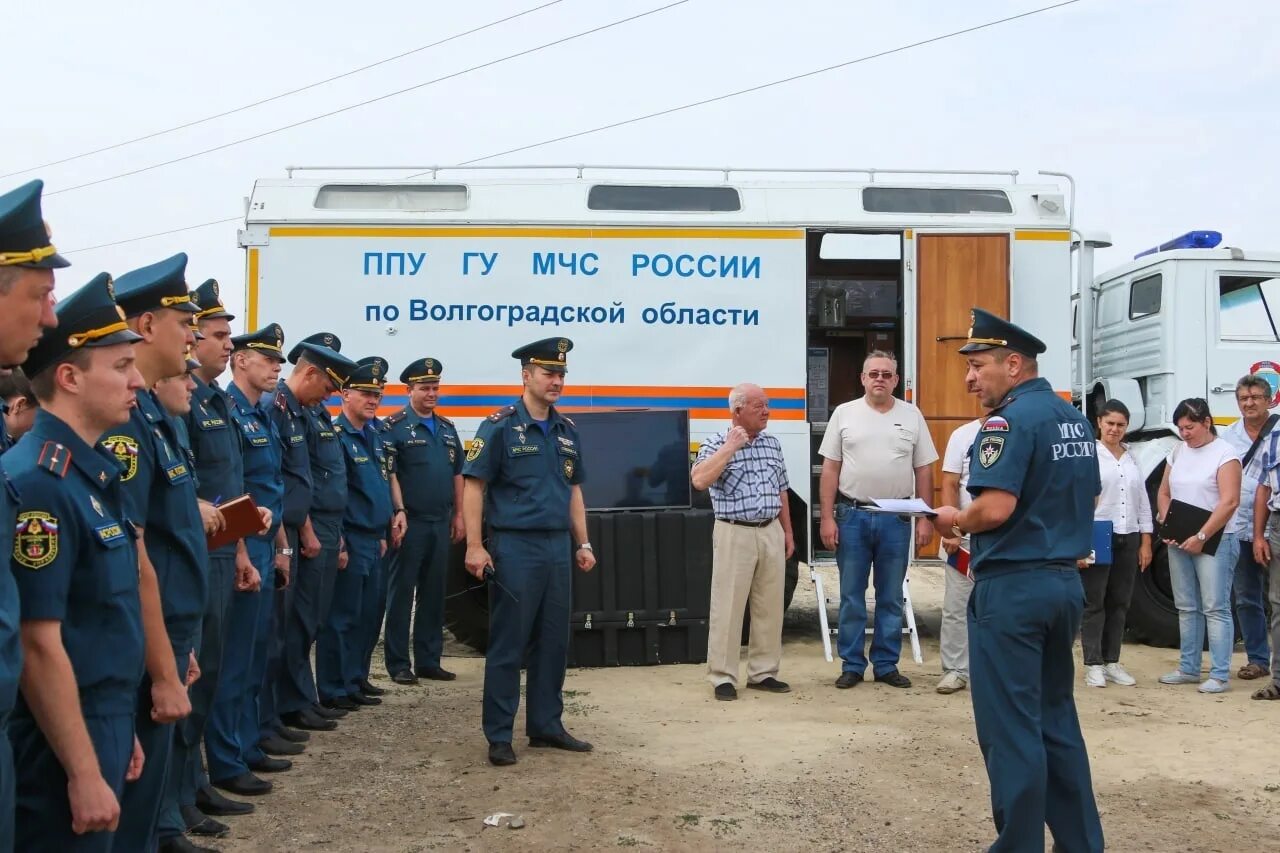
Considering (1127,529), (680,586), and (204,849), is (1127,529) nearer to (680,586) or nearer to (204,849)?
(680,586)

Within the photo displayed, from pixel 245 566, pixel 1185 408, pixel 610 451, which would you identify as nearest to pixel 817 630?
pixel 610 451

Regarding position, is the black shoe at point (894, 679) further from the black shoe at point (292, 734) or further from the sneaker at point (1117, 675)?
the black shoe at point (292, 734)

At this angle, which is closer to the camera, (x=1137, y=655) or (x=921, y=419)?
(x=921, y=419)

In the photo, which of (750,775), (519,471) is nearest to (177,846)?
(519,471)

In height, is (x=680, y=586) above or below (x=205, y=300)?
below

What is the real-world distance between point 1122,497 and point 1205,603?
0.85 m

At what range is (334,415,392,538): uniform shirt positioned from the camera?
6816 millimetres

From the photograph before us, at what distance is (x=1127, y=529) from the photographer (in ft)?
24.3

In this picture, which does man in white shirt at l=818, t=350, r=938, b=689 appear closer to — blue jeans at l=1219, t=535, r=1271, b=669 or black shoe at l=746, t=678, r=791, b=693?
black shoe at l=746, t=678, r=791, b=693

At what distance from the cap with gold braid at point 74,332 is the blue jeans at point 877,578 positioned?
5.51 meters

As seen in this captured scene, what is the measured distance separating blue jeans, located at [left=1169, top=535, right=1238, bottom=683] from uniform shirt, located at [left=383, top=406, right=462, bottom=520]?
4784mm

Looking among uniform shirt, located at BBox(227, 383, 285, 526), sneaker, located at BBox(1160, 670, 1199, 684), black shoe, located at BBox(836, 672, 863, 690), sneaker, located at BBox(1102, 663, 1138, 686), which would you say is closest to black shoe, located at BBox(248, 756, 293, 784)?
uniform shirt, located at BBox(227, 383, 285, 526)

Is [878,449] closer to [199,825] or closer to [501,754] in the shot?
[501,754]

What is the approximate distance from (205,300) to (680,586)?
426 cm
